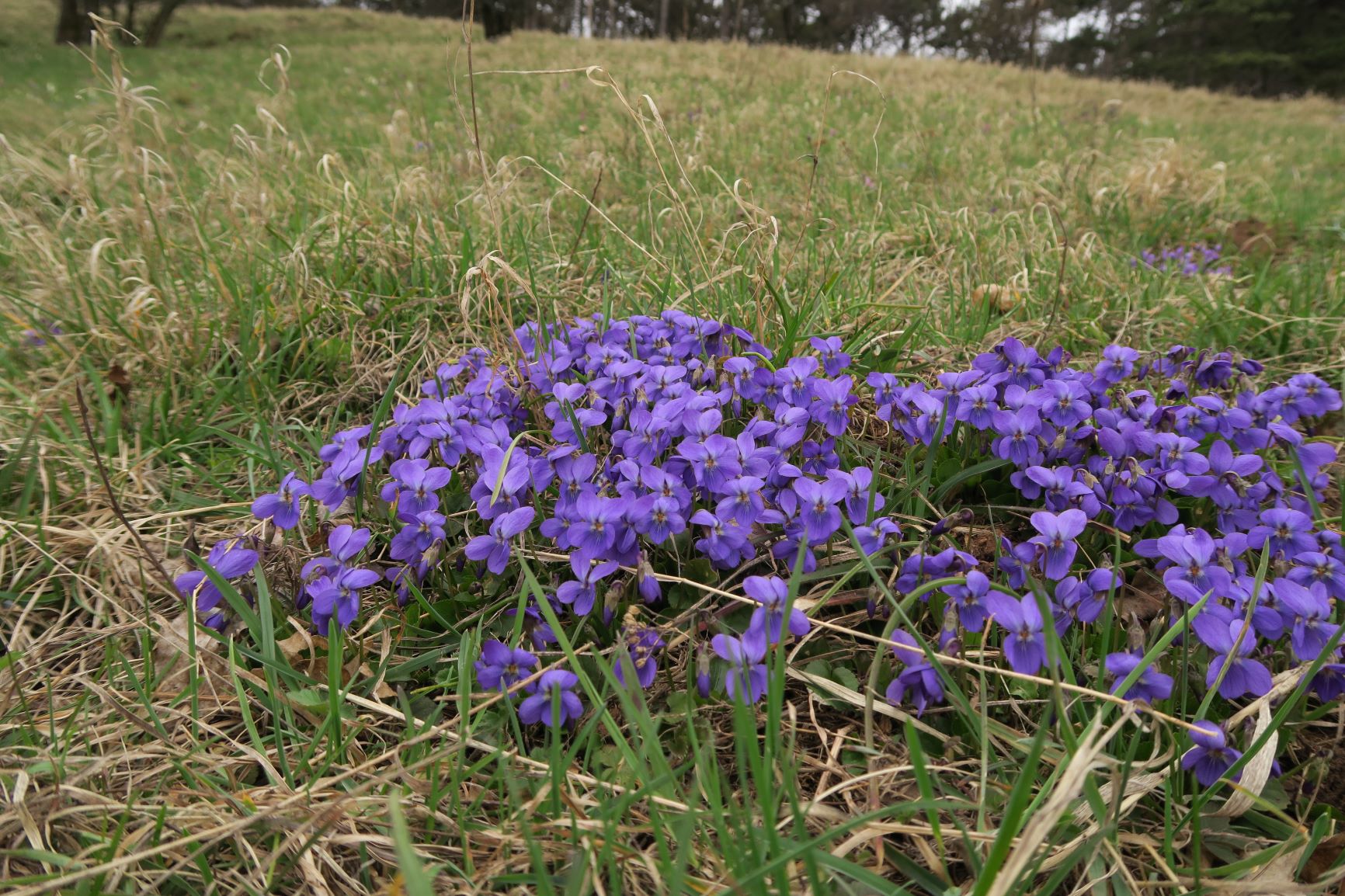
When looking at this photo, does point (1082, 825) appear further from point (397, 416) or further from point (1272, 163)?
point (1272, 163)

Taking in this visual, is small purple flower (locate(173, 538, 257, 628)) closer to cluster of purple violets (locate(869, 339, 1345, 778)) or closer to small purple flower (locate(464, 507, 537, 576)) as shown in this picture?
small purple flower (locate(464, 507, 537, 576))

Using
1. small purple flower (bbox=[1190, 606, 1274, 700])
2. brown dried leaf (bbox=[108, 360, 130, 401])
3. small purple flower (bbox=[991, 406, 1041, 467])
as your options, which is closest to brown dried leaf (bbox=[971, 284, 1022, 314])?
small purple flower (bbox=[991, 406, 1041, 467])

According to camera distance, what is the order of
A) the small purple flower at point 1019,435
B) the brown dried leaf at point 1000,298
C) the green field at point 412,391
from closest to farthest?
the green field at point 412,391, the small purple flower at point 1019,435, the brown dried leaf at point 1000,298

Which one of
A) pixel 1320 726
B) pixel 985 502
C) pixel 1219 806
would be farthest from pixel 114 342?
pixel 1320 726

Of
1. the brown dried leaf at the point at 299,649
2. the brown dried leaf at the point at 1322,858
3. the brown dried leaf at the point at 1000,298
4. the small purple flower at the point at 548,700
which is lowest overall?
the brown dried leaf at the point at 299,649

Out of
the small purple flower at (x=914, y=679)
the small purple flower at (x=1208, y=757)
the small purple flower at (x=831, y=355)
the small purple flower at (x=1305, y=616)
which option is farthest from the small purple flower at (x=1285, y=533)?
the small purple flower at (x=831, y=355)

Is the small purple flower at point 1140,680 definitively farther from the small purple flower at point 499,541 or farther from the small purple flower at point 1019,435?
the small purple flower at point 499,541
